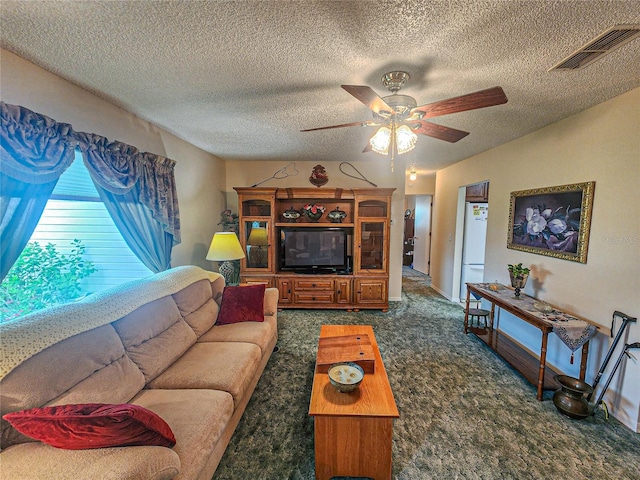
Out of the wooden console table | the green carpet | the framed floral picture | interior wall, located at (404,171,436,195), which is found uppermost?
interior wall, located at (404,171,436,195)

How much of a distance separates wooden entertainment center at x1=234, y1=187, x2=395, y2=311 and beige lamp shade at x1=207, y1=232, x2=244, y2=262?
865 millimetres

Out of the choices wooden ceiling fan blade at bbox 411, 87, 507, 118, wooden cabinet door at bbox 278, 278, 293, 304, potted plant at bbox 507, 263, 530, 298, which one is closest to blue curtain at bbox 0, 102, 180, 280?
wooden cabinet door at bbox 278, 278, 293, 304

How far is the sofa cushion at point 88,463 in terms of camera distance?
95cm

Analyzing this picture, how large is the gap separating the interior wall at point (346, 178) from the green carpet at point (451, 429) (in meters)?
1.97

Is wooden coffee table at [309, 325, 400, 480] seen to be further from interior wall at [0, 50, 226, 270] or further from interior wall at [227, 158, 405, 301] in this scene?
interior wall at [227, 158, 405, 301]

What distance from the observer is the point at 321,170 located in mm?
4320

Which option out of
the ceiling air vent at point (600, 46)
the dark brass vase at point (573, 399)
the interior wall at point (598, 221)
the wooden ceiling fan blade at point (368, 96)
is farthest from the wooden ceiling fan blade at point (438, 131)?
the dark brass vase at point (573, 399)

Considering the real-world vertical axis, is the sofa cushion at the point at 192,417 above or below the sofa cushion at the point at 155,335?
below

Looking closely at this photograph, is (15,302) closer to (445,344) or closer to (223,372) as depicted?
(223,372)

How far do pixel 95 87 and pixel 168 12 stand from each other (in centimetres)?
121

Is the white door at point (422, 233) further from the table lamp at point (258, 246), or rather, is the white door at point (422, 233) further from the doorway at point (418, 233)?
the table lamp at point (258, 246)

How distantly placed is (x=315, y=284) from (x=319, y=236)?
77cm

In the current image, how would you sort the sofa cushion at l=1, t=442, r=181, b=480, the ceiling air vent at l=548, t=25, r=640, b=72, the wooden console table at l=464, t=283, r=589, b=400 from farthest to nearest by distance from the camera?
the wooden console table at l=464, t=283, r=589, b=400 < the ceiling air vent at l=548, t=25, r=640, b=72 < the sofa cushion at l=1, t=442, r=181, b=480

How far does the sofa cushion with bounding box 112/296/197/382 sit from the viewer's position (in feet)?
5.57
